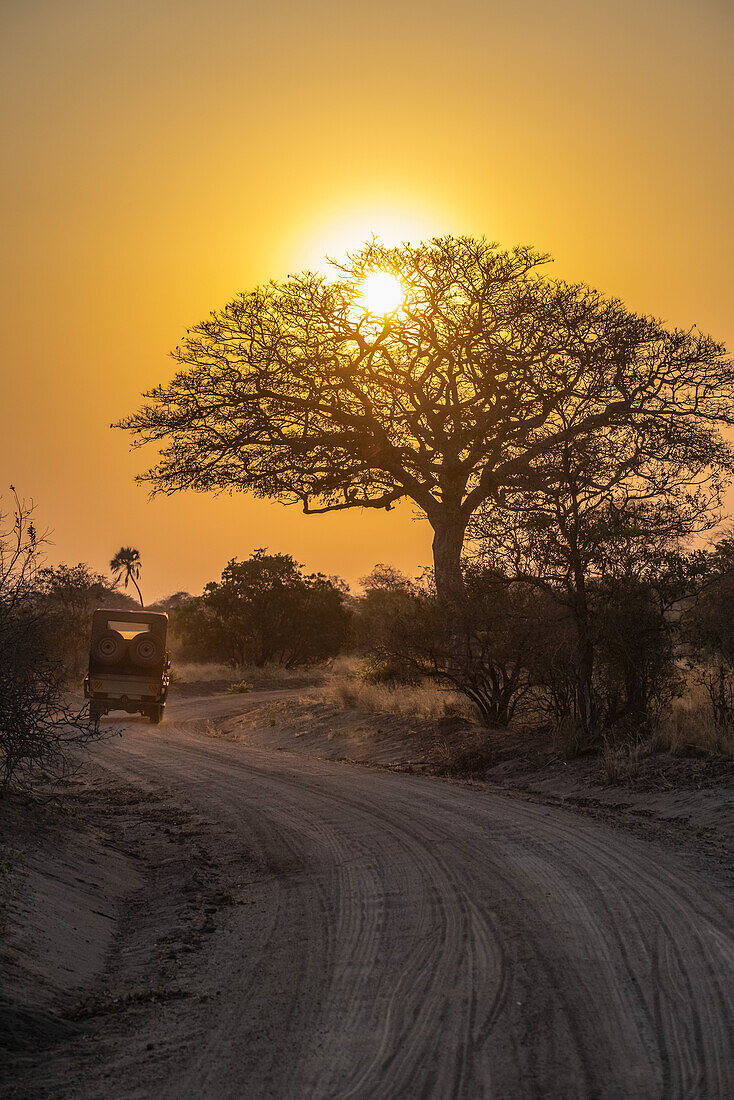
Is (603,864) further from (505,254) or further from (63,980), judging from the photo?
(505,254)

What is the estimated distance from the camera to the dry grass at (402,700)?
19.0 m

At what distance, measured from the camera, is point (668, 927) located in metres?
5.88

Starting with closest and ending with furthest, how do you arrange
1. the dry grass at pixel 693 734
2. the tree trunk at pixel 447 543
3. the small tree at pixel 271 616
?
the dry grass at pixel 693 734, the tree trunk at pixel 447 543, the small tree at pixel 271 616

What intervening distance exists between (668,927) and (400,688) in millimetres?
17658

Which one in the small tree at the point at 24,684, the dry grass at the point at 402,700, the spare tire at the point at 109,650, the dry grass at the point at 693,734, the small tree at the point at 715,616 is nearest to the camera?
the small tree at the point at 24,684

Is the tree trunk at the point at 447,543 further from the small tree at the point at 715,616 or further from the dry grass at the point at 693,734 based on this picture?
the dry grass at the point at 693,734

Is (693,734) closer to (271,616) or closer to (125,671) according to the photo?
(125,671)

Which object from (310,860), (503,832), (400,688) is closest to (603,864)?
(503,832)

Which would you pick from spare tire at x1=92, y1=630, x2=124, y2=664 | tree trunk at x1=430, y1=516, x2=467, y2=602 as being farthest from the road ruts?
spare tire at x1=92, y1=630, x2=124, y2=664

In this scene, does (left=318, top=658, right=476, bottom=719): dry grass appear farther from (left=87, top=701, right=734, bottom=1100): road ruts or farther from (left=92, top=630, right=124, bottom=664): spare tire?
(left=87, top=701, right=734, bottom=1100): road ruts

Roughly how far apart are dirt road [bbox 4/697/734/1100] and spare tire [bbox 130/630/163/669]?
40.6 feet

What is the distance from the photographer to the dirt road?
13.0 feet

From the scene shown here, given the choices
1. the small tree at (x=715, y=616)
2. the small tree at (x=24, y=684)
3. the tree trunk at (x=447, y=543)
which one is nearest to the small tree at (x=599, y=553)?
the small tree at (x=715, y=616)

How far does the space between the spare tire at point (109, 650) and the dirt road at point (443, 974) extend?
12524mm
